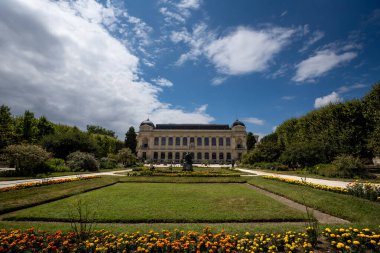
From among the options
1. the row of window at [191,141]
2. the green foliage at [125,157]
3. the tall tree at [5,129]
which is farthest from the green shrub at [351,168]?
the row of window at [191,141]

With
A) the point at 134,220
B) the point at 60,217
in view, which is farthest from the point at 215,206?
the point at 60,217

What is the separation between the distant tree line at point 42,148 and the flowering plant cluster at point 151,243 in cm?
1765

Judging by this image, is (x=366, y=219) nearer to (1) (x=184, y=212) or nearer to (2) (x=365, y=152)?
(1) (x=184, y=212)

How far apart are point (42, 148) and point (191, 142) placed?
54421 millimetres

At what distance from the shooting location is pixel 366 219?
6.46m

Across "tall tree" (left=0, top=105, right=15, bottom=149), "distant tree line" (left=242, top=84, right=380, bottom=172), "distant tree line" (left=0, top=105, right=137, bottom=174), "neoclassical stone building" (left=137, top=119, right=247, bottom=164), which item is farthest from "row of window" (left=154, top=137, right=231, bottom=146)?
"tall tree" (left=0, top=105, right=15, bottom=149)

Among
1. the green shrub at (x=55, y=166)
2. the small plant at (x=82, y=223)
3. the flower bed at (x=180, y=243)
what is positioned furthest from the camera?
the green shrub at (x=55, y=166)

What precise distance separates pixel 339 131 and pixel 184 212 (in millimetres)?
28219

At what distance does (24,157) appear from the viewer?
61.0ft

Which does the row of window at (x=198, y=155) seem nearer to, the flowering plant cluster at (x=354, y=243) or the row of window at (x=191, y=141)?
the row of window at (x=191, y=141)

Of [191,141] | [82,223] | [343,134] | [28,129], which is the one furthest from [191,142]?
[82,223]

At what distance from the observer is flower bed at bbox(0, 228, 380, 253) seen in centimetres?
420

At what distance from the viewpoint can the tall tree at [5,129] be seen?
26688 millimetres

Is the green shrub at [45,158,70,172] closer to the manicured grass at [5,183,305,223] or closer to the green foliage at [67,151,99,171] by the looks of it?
the green foliage at [67,151,99,171]
